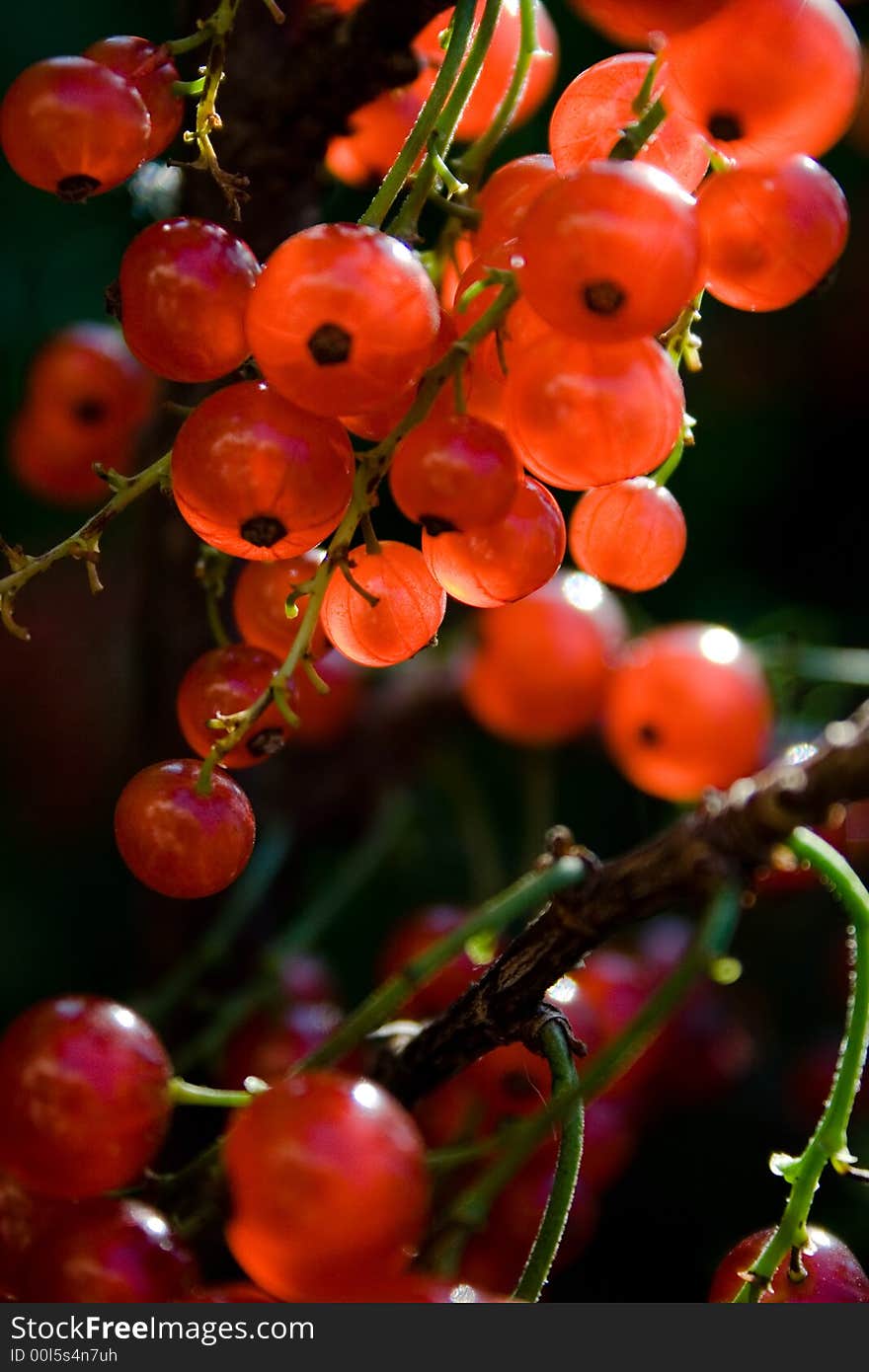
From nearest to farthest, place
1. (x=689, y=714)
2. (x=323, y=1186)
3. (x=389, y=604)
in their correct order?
(x=323, y=1186) → (x=389, y=604) → (x=689, y=714)

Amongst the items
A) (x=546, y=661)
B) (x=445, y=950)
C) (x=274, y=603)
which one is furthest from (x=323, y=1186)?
(x=546, y=661)

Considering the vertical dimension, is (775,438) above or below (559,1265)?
above

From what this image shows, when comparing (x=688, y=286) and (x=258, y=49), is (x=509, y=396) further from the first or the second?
(x=258, y=49)

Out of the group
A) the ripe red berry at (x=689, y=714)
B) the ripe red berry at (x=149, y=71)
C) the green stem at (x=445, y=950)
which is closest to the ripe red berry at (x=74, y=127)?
the ripe red berry at (x=149, y=71)

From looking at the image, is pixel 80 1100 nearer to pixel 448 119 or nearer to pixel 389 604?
pixel 389 604

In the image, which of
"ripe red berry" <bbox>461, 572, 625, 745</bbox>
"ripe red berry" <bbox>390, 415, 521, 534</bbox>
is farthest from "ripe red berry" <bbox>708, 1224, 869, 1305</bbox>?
"ripe red berry" <bbox>461, 572, 625, 745</bbox>

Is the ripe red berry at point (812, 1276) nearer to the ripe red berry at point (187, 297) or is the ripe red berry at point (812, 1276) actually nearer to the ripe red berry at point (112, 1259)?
the ripe red berry at point (112, 1259)

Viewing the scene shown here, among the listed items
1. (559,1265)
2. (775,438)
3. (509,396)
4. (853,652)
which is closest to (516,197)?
(509,396)
